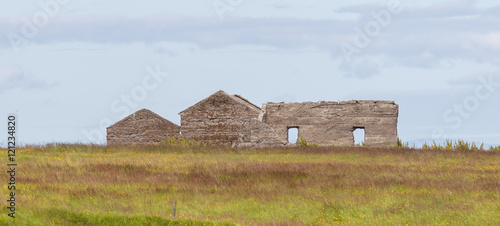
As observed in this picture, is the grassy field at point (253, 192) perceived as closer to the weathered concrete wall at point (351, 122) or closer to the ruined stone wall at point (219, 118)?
the weathered concrete wall at point (351, 122)

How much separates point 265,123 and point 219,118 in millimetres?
4911

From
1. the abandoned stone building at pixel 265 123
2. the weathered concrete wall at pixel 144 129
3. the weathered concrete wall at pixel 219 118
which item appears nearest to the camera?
the abandoned stone building at pixel 265 123

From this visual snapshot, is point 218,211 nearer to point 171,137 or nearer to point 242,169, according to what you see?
point 242,169

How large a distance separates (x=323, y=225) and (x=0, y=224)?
630 cm

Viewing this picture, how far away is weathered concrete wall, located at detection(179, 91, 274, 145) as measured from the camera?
121 feet

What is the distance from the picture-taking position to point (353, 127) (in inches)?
1351

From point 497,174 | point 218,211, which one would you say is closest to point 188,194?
point 218,211

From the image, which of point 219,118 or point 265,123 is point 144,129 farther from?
point 265,123

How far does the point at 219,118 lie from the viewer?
37.1 m

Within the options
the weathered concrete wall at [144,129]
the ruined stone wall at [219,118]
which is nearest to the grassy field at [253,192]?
the ruined stone wall at [219,118]

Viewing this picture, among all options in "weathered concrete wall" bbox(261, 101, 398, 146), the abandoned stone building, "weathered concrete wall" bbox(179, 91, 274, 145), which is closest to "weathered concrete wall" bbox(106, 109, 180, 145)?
the abandoned stone building

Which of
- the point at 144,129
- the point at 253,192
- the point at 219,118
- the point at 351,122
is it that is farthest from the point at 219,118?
the point at 253,192

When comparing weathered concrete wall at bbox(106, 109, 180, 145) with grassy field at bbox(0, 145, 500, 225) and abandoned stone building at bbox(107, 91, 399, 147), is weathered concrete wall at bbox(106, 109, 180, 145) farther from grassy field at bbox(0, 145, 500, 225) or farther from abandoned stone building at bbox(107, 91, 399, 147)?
grassy field at bbox(0, 145, 500, 225)

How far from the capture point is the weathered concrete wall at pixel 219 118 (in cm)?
3694
